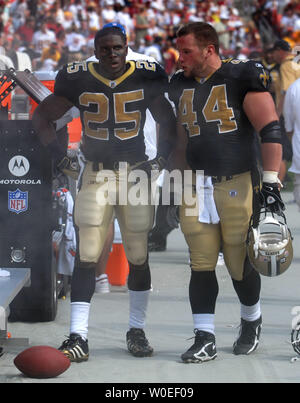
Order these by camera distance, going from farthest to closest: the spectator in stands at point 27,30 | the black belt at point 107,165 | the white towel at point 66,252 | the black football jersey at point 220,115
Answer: the spectator in stands at point 27,30, the white towel at point 66,252, the black belt at point 107,165, the black football jersey at point 220,115

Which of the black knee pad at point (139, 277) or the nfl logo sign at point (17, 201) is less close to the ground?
the nfl logo sign at point (17, 201)

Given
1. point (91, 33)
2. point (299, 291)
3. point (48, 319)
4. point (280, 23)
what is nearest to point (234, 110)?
point (48, 319)

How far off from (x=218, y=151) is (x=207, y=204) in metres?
0.28

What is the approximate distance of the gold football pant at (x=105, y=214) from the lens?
4691mm

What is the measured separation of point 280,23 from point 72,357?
19413 mm

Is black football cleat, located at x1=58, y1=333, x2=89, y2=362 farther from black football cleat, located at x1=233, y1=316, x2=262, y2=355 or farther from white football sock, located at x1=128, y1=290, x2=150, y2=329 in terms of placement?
black football cleat, located at x1=233, y1=316, x2=262, y2=355

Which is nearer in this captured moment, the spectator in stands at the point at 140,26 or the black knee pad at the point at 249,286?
the black knee pad at the point at 249,286

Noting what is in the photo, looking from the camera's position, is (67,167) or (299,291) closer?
(67,167)

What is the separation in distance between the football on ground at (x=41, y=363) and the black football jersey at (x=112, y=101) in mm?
1099

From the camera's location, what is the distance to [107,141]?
471 centimetres

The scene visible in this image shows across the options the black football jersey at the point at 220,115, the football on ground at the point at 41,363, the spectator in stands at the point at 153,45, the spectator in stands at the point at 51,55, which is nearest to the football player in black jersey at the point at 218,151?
the black football jersey at the point at 220,115

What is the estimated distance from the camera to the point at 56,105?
480 cm

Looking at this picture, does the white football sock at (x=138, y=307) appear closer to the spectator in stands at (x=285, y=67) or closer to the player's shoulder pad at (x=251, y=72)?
the player's shoulder pad at (x=251, y=72)
